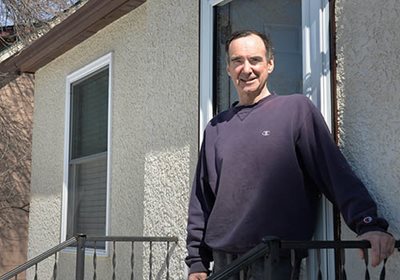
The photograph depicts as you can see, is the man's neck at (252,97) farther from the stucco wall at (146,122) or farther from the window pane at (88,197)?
the window pane at (88,197)

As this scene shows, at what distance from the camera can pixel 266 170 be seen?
2.67 meters

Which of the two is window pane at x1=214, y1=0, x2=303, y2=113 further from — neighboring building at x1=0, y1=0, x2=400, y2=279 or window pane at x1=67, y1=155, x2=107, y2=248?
window pane at x1=67, y1=155, x2=107, y2=248

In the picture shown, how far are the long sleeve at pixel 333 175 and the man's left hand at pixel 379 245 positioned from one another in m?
0.03

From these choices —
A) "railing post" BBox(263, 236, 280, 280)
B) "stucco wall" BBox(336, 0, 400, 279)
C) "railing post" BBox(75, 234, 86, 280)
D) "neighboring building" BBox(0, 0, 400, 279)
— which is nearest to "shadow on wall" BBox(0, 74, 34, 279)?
"neighboring building" BBox(0, 0, 400, 279)

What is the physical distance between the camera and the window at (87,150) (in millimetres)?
5766

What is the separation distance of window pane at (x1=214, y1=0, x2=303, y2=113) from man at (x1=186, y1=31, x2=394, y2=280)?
0.35 metres

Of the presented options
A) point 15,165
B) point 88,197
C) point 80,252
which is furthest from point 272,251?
point 15,165

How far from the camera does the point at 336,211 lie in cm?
274

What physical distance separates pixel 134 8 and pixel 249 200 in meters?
3.03

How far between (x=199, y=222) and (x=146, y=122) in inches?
A: 71.1

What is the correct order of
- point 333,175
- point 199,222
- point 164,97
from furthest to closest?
1. point 164,97
2. point 199,222
3. point 333,175

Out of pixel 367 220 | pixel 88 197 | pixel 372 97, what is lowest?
pixel 367 220

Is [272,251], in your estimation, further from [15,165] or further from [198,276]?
[15,165]

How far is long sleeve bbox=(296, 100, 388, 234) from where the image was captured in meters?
2.37
